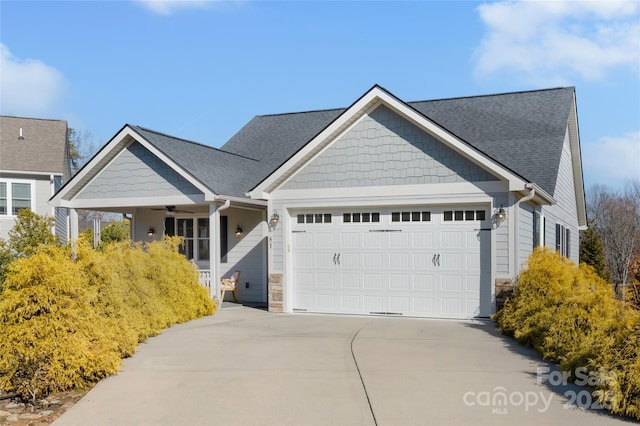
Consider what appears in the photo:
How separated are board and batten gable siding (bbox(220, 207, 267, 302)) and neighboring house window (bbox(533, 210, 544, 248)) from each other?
7241 mm

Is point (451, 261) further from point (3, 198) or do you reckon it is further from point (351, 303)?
point (3, 198)

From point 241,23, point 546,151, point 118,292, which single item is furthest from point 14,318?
point 546,151

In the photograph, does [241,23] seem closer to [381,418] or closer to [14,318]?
[14,318]

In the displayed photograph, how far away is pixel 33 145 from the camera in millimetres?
22984

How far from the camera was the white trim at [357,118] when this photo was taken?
1138 centimetres

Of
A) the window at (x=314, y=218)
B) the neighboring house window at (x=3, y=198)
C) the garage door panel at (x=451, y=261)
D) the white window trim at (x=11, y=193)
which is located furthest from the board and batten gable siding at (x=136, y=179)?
the neighboring house window at (x=3, y=198)

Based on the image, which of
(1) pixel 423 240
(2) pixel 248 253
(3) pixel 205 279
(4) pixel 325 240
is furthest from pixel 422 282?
(2) pixel 248 253

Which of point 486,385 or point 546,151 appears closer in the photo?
point 486,385

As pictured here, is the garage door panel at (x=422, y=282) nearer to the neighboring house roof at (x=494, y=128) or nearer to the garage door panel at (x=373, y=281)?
the garage door panel at (x=373, y=281)

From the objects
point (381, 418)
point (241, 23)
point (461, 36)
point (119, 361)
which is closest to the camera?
point (381, 418)

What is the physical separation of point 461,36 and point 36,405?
37.2 feet

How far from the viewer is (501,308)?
11477 millimetres

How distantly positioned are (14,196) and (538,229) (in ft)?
61.8

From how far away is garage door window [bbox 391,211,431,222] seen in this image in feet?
40.7
